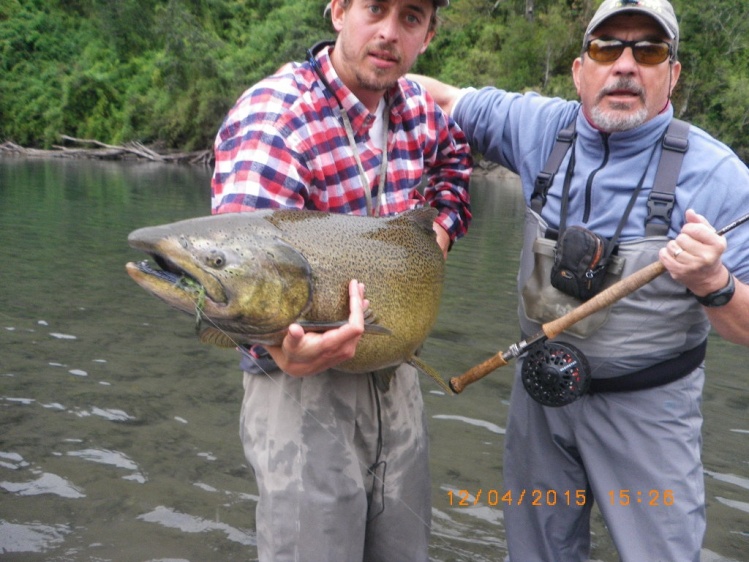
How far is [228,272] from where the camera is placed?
2.08 m

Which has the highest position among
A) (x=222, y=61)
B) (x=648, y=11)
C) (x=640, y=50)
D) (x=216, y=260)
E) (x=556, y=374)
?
(x=222, y=61)

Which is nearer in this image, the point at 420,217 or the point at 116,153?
the point at 420,217

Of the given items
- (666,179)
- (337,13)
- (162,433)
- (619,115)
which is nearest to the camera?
(337,13)

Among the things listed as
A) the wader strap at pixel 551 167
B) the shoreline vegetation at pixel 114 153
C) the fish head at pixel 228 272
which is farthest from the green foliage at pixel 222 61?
the fish head at pixel 228 272

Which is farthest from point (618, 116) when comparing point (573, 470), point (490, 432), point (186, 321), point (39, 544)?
point (186, 321)

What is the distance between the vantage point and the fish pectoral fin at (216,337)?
2.20m

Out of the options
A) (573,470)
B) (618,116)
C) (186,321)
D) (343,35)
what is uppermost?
(343,35)

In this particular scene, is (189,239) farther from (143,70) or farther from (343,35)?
(143,70)

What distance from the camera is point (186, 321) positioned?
8.01 m

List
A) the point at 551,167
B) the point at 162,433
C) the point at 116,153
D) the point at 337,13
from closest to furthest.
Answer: the point at 337,13 < the point at 551,167 < the point at 162,433 < the point at 116,153

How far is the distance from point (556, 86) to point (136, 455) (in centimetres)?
4030

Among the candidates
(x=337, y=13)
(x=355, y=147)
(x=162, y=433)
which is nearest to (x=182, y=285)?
(x=355, y=147)

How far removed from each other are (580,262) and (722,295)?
0.56 meters

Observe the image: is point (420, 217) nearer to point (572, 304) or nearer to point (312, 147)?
point (312, 147)
